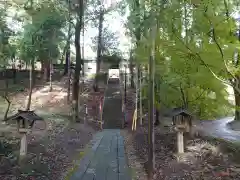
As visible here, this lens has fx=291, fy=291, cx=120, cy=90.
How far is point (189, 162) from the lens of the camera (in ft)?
32.1

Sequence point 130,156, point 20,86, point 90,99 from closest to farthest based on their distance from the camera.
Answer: point 130,156, point 90,99, point 20,86

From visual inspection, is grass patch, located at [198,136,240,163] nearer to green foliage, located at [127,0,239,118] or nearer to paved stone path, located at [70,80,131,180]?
green foliage, located at [127,0,239,118]

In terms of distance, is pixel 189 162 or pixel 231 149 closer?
pixel 189 162

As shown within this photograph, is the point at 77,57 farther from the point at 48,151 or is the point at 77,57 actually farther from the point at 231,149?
the point at 231,149

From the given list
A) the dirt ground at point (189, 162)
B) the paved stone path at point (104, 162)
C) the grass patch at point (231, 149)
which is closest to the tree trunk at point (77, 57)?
the paved stone path at point (104, 162)

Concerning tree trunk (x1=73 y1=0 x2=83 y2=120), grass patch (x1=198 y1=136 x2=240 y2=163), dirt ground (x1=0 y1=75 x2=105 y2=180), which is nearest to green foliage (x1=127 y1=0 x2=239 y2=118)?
grass patch (x1=198 y1=136 x2=240 y2=163)

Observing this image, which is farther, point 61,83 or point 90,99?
point 61,83

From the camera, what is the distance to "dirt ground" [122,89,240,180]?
846cm

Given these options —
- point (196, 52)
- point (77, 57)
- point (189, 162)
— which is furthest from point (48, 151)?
point (77, 57)

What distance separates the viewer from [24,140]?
1012 cm

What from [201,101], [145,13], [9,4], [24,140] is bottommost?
[24,140]

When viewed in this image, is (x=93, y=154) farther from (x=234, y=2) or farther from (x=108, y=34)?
(x=108, y=34)

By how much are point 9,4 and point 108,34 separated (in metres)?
14.5

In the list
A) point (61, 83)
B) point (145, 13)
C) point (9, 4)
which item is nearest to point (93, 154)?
point (145, 13)
